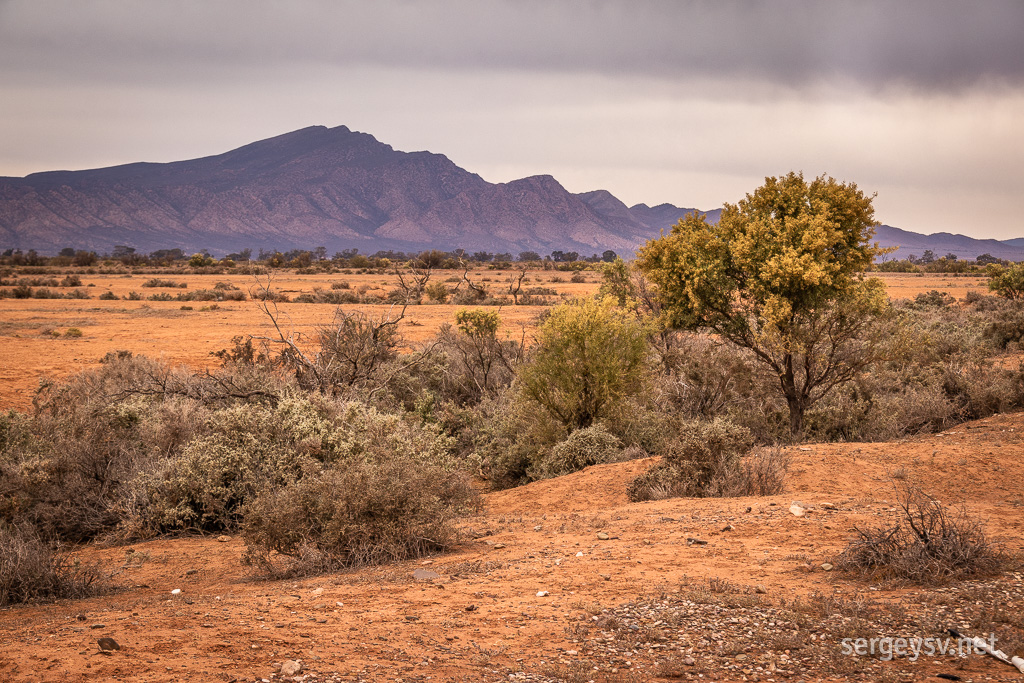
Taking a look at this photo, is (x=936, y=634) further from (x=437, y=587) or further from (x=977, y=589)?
(x=437, y=587)

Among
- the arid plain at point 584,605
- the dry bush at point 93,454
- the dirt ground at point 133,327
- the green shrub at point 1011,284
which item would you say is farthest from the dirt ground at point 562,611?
the green shrub at point 1011,284

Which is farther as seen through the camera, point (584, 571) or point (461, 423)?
point (461, 423)

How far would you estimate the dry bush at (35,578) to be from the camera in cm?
593

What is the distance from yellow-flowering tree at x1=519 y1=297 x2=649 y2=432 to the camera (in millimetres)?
12961

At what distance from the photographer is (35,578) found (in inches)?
236

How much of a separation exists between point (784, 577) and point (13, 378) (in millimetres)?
19541

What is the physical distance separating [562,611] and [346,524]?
2749 mm

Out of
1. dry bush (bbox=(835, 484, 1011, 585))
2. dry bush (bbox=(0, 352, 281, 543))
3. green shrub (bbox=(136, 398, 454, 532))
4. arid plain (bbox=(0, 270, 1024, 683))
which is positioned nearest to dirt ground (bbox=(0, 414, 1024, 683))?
arid plain (bbox=(0, 270, 1024, 683))

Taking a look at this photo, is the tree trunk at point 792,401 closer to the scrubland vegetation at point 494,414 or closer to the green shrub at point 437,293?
the scrubland vegetation at point 494,414

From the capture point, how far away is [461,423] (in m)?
14.3

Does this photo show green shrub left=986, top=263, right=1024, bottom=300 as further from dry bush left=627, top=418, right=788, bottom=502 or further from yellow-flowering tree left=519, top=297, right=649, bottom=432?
dry bush left=627, top=418, right=788, bottom=502

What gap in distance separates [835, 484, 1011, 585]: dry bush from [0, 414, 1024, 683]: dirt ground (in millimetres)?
183

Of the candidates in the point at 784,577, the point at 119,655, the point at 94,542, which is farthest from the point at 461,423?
the point at 119,655

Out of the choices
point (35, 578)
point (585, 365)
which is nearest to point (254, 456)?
point (35, 578)
